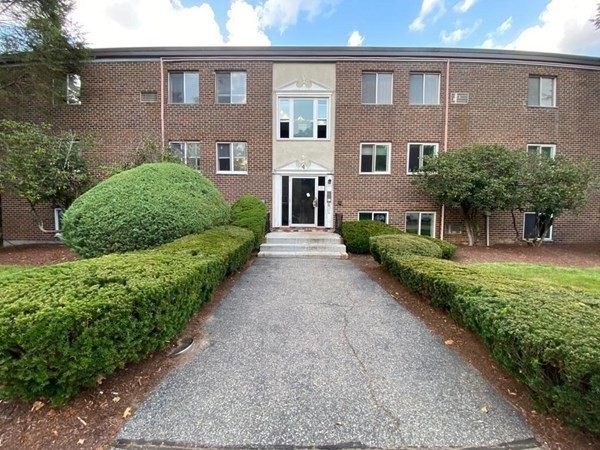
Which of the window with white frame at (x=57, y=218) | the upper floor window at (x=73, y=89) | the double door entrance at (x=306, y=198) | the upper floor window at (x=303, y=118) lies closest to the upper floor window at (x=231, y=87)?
the upper floor window at (x=303, y=118)

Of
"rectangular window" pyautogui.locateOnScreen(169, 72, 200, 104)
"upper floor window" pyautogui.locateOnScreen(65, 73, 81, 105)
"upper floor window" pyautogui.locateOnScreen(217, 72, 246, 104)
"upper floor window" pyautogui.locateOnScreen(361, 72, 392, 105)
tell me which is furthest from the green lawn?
"upper floor window" pyautogui.locateOnScreen(65, 73, 81, 105)

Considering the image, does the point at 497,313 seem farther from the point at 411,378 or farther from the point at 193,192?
the point at 193,192

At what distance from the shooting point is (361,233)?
9.53 m

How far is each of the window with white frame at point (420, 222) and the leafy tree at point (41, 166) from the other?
1204cm

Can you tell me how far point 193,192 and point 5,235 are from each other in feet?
36.4

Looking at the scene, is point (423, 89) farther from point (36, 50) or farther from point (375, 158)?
point (36, 50)

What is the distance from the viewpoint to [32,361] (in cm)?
212

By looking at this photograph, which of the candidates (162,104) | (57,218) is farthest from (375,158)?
(57,218)

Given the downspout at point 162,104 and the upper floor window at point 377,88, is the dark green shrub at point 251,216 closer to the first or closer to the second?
the downspout at point 162,104

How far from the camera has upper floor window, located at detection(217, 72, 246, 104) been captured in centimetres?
1209

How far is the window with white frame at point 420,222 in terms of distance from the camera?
40.4 feet

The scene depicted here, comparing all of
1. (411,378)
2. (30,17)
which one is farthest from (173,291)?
(30,17)

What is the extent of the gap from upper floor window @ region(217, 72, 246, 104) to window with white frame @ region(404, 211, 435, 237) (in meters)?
8.48

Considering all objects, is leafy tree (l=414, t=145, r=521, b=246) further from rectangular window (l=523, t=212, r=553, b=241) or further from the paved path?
the paved path
